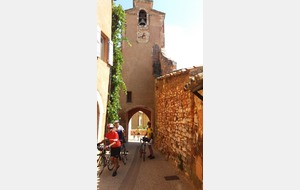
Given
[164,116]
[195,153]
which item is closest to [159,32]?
[164,116]

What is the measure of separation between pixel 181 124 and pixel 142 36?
890cm

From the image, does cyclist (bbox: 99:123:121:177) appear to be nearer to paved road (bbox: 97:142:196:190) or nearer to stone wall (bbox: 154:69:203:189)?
paved road (bbox: 97:142:196:190)

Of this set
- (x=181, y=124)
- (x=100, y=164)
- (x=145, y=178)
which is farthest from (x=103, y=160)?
(x=181, y=124)

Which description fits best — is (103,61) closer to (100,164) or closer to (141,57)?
(100,164)

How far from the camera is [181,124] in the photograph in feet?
20.8

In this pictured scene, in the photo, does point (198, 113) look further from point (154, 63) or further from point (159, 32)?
point (159, 32)

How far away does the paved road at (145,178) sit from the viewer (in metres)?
4.84

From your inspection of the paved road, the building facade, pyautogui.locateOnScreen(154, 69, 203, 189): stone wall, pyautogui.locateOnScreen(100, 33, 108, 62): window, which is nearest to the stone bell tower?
pyautogui.locateOnScreen(154, 69, 203, 189): stone wall

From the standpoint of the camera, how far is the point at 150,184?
499 cm

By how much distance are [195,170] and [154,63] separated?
9502 millimetres

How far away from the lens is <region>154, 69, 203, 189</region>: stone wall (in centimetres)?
466

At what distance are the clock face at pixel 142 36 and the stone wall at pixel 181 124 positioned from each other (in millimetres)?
4652
